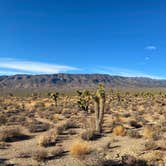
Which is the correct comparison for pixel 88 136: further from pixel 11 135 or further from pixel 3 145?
pixel 3 145

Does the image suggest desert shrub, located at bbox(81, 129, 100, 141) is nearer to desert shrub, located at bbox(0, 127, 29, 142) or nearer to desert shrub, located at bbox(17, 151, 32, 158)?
desert shrub, located at bbox(0, 127, 29, 142)

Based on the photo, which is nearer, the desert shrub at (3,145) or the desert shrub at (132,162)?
the desert shrub at (132,162)

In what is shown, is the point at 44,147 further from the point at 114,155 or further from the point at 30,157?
the point at 114,155

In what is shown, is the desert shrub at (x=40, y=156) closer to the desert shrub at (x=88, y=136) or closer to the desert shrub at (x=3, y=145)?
the desert shrub at (x=3, y=145)

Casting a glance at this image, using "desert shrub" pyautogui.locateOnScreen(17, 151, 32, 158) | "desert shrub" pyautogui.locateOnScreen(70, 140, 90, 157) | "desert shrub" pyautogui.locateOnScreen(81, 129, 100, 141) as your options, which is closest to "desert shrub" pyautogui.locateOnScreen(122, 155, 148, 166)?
"desert shrub" pyautogui.locateOnScreen(70, 140, 90, 157)

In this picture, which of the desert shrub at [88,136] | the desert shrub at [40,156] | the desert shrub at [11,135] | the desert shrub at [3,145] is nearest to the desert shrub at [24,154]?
the desert shrub at [40,156]

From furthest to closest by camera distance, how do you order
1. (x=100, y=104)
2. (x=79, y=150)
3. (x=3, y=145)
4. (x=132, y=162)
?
(x=100, y=104) → (x=3, y=145) → (x=79, y=150) → (x=132, y=162)

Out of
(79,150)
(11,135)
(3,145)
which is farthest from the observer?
(11,135)

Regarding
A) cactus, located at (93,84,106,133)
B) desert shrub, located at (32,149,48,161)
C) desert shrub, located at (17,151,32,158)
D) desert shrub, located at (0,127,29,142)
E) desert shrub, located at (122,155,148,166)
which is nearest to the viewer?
desert shrub, located at (122,155,148,166)

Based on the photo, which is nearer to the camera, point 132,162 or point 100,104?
point 132,162

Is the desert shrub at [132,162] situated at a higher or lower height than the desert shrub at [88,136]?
lower

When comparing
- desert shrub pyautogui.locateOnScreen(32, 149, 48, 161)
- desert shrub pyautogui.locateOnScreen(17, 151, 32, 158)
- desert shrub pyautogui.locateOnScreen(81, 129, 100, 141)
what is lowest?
desert shrub pyautogui.locateOnScreen(17, 151, 32, 158)

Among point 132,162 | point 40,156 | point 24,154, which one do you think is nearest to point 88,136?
point 24,154

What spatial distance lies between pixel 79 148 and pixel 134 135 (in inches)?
231
